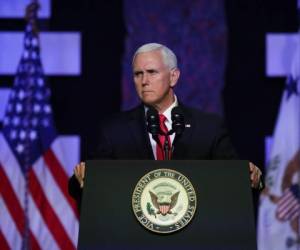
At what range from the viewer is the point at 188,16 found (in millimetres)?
4922

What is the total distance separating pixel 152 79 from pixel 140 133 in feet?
0.68

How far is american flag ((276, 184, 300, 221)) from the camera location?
15.6 ft

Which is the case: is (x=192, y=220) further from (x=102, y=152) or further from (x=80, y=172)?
(x=102, y=152)

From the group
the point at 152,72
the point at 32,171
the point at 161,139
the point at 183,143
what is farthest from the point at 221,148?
the point at 32,171

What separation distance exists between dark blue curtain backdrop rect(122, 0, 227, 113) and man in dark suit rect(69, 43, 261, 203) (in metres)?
2.24

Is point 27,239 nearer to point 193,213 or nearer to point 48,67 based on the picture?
point 48,67

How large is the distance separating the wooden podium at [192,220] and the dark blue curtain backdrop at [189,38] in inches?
105

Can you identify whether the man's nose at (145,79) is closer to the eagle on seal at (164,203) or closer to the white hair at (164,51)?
the white hair at (164,51)

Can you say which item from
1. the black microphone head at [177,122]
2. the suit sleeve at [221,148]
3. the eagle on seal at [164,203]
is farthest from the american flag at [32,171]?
the eagle on seal at [164,203]

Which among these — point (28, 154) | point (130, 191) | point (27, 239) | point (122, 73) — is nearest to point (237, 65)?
point (122, 73)

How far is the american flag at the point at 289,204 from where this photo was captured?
4.76 meters

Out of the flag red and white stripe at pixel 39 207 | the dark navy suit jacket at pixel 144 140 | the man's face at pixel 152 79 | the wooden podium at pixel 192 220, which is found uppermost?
the man's face at pixel 152 79

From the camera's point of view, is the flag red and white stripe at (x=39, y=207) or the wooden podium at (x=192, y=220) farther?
the flag red and white stripe at (x=39, y=207)

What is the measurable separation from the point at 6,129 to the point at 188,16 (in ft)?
4.94
